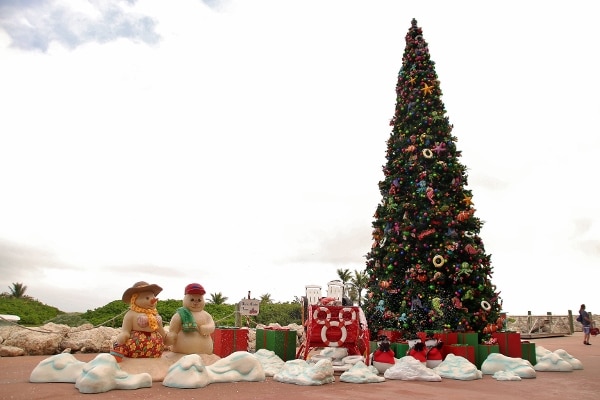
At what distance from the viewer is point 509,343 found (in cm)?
1084

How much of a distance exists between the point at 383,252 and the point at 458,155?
3.34 meters

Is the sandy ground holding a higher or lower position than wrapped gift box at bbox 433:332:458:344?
lower

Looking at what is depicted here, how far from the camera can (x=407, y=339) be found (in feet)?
37.0

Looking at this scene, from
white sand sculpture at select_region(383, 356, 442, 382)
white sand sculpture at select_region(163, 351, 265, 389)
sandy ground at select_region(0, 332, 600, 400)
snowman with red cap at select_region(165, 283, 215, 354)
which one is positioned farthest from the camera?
white sand sculpture at select_region(383, 356, 442, 382)

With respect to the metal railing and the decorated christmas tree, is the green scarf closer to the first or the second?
the decorated christmas tree

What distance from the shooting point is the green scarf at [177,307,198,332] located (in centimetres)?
760

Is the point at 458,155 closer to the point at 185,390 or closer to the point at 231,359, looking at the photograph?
the point at 231,359

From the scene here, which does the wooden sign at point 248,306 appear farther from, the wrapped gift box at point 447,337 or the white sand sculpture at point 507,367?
the white sand sculpture at point 507,367

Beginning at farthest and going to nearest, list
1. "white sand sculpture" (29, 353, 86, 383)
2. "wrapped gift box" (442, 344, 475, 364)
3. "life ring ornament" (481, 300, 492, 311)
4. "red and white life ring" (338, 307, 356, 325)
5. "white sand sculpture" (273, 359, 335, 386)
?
"life ring ornament" (481, 300, 492, 311) → "wrapped gift box" (442, 344, 475, 364) → "red and white life ring" (338, 307, 356, 325) → "white sand sculpture" (273, 359, 335, 386) → "white sand sculpture" (29, 353, 86, 383)

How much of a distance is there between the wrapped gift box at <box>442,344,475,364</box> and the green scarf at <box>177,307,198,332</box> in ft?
17.7

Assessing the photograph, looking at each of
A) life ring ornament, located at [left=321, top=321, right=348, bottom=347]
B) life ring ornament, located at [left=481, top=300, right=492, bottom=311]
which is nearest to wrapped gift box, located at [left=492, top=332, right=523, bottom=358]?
life ring ornament, located at [left=481, top=300, right=492, bottom=311]

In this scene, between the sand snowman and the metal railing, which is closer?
the sand snowman

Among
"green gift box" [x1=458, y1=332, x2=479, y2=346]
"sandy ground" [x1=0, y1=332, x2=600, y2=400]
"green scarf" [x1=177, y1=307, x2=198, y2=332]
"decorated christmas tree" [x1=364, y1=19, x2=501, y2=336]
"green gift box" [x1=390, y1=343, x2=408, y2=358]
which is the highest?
"decorated christmas tree" [x1=364, y1=19, x2=501, y2=336]

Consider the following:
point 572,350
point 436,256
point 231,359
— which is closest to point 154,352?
point 231,359
